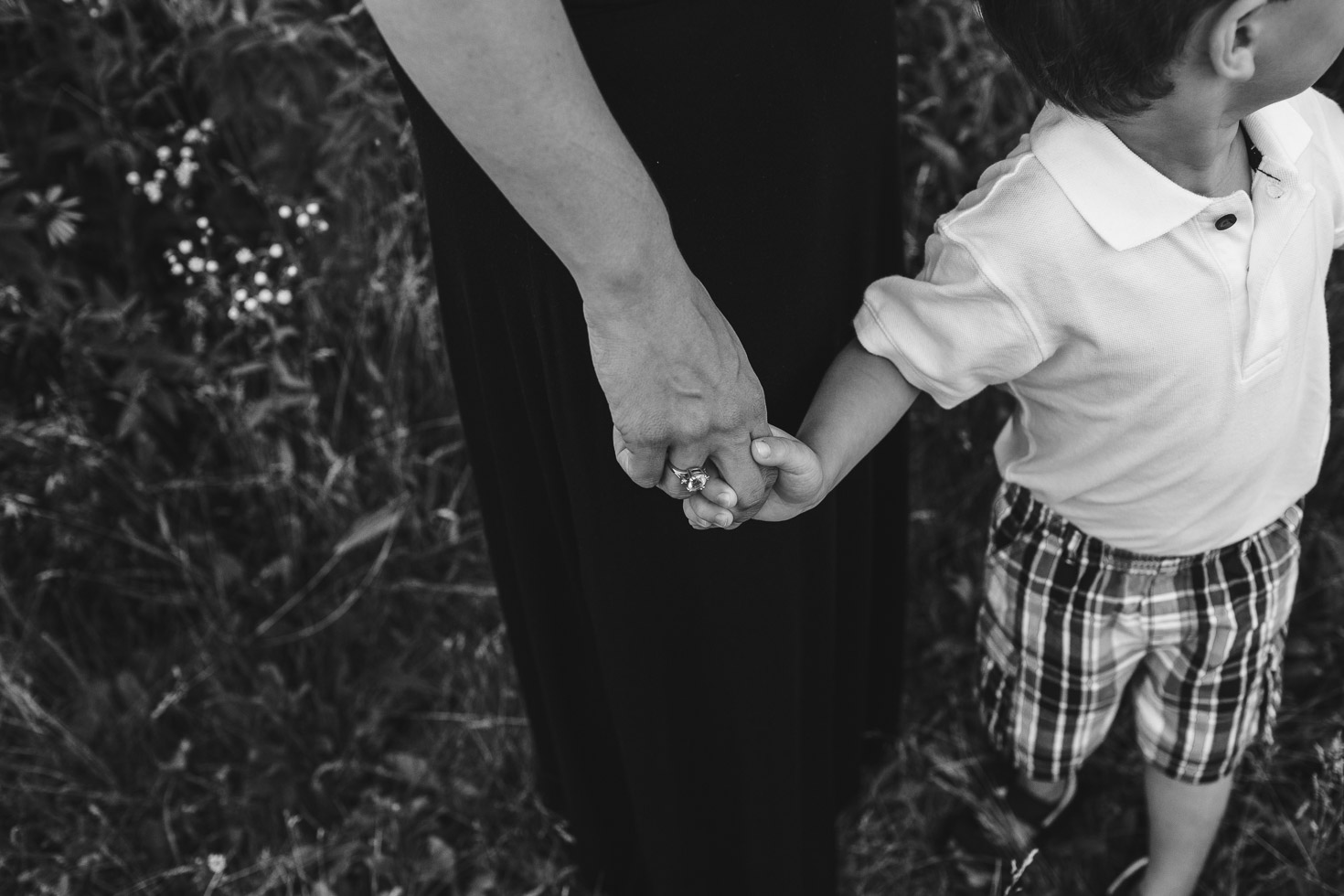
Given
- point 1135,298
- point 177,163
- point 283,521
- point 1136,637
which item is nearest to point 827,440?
point 1135,298

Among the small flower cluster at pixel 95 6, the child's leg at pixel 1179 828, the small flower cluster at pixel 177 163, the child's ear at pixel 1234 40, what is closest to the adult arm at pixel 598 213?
the child's ear at pixel 1234 40

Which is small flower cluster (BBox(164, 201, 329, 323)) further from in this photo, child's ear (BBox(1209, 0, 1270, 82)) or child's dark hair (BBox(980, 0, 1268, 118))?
child's ear (BBox(1209, 0, 1270, 82))

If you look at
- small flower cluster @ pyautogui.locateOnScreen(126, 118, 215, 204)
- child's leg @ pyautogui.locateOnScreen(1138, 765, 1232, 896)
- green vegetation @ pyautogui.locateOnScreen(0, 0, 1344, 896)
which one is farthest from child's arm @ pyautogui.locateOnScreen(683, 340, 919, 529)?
small flower cluster @ pyautogui.locateOnScreen(126, 118, 215, 204)

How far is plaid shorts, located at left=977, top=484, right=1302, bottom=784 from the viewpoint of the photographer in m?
1.49

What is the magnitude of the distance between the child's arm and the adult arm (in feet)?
0.08

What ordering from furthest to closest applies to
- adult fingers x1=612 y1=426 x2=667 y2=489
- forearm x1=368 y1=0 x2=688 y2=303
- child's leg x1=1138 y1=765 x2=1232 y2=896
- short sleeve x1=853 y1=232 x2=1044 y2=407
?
child's leg x1=1138 y1=765 x2=1232 y2=896, short sleeve x1=853 y1=232 x2=1044 y2=407, adult fingers x1=612 y1=426 x2=667 y2=489, forearm x1=368 y1=0 x2=688 y2=303

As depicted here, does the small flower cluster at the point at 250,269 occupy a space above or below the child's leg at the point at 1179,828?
above

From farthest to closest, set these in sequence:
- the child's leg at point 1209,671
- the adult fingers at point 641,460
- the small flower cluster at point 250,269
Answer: the small flower cluster at point 250,269
the child's leg at point 1209,671
the adult fingers at point 641,460

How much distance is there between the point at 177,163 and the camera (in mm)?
2330

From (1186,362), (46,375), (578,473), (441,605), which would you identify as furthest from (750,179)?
(46,375)

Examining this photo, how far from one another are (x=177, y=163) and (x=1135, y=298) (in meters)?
1.95

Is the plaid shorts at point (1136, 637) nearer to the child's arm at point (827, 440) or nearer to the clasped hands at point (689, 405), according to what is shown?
the child's arm at point (827, 440)

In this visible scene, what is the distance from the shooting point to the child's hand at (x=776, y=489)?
1.10 metres

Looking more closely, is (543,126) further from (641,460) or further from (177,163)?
(177,163)
